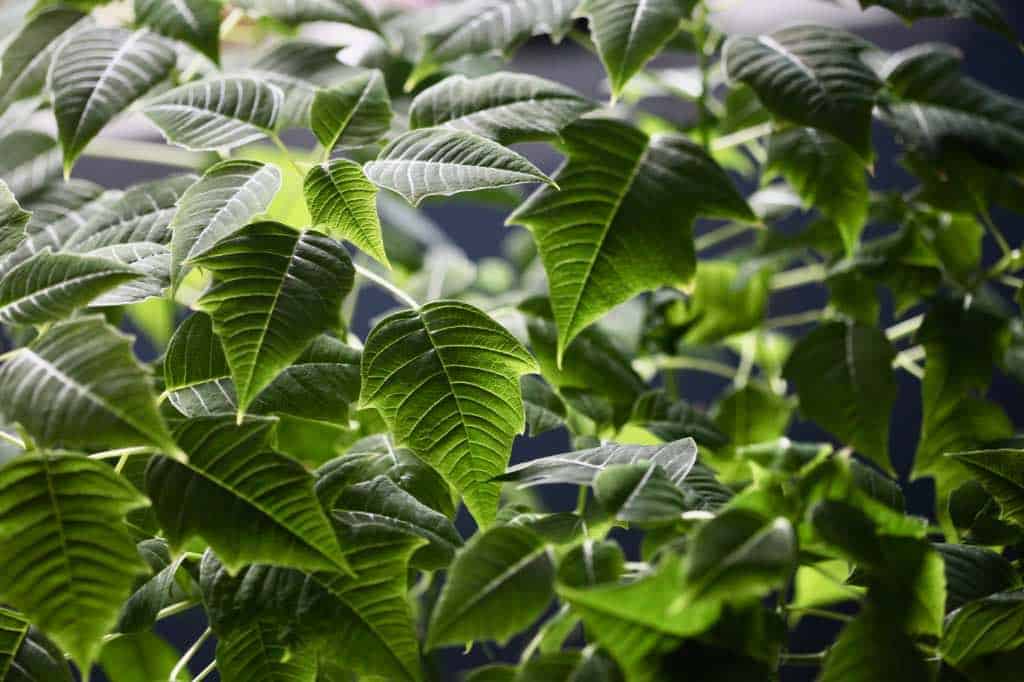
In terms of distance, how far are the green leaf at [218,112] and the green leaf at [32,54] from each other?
15 centimetres

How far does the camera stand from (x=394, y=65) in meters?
0.74

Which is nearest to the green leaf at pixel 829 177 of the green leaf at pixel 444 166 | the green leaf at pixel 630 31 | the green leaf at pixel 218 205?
the green leaf at pixel 630 31

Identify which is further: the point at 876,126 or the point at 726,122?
the point at 876,126

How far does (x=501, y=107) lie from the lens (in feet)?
1.91

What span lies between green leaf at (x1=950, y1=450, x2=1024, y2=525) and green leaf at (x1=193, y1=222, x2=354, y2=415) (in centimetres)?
30

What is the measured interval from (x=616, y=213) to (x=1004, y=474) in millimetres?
242

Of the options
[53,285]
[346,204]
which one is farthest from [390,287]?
[53,285]

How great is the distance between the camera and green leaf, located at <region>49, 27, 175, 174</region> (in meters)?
0.57

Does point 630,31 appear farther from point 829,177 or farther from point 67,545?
point 67,545

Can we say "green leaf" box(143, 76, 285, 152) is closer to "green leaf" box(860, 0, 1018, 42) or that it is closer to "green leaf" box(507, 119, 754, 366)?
"green leaf" box(507, 119, 754, 366)

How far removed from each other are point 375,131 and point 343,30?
55 cm

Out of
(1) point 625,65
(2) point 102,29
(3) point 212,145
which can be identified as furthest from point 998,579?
(2) point 102,29

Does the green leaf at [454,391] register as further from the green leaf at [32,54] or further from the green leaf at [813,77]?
the green leaf at [32,54]

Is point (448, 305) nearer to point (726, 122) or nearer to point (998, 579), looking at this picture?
point (998, 579)
